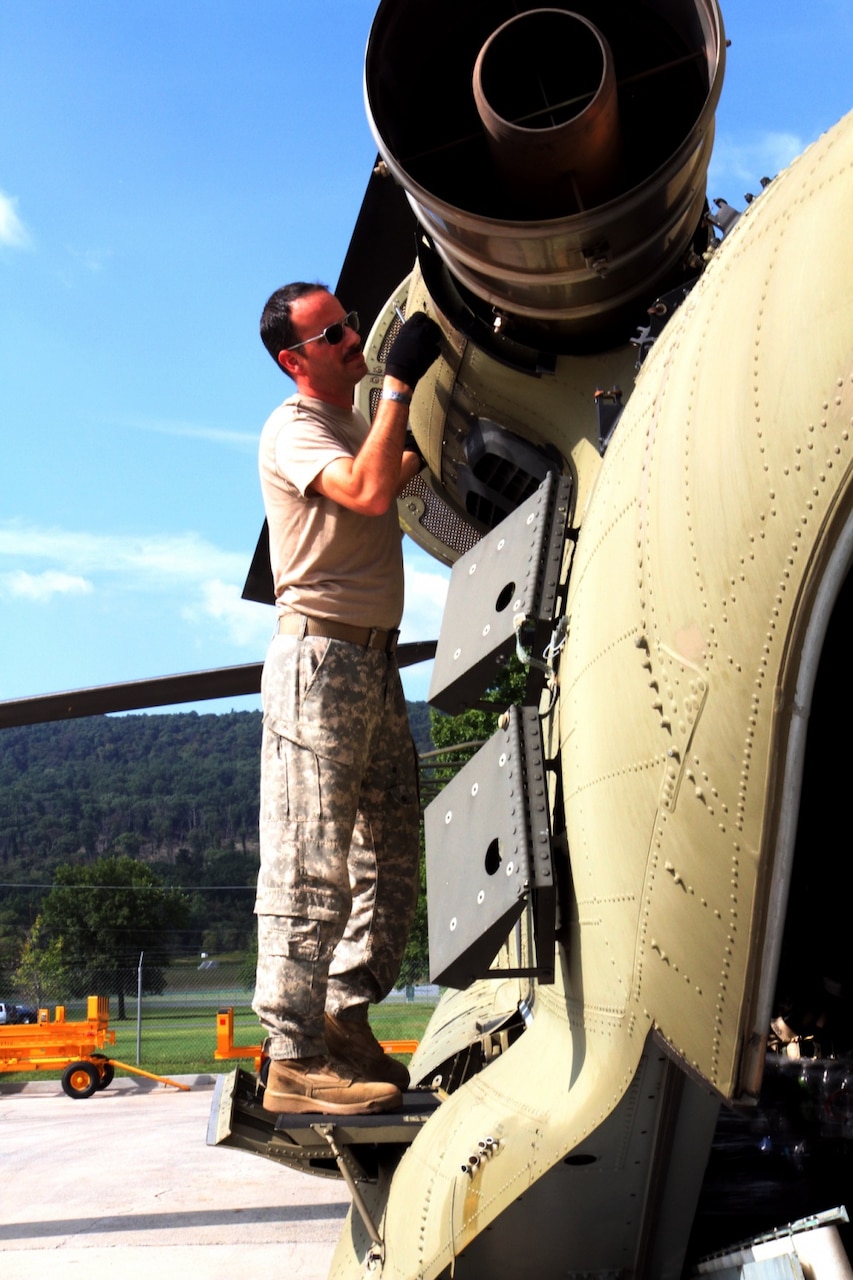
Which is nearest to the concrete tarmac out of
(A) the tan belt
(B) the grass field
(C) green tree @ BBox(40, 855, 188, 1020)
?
(A) the tan belt

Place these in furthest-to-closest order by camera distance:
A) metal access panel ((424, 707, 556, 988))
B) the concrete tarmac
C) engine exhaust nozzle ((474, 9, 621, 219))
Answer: the concrete tarmac, engine exhaust nozzle ((474, 9, 621, 219)), metal access panel ((424, 707, 556, 988))

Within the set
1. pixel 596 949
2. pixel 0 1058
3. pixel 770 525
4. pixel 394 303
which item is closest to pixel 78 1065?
pixel 0 1058

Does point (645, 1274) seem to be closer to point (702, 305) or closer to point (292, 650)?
point (292, 650)

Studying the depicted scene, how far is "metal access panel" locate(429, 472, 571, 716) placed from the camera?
298cm

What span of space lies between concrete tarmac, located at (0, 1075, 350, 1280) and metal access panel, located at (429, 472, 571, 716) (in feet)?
11.5

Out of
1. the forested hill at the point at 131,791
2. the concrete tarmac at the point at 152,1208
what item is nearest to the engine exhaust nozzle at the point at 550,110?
the concrete tarmac at the point at 152,1208

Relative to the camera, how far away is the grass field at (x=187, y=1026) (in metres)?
23.0

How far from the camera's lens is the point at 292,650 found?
11.4 ft

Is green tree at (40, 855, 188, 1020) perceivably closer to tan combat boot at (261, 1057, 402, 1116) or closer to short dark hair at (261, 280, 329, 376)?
tan combat boot at (261, 1057, 402, 1116)

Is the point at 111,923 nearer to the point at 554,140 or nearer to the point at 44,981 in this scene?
the point at 44,981

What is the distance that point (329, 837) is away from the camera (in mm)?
3342

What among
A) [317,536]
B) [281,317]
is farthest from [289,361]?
[317,536]

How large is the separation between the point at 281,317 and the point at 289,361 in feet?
0.46

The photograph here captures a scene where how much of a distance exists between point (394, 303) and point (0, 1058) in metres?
13.6
